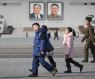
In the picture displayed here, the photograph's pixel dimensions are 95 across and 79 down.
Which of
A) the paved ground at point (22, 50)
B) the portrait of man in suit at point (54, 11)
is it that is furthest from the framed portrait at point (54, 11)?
the paved ground at point (22, 50)

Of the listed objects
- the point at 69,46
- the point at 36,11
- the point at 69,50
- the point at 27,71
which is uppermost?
the point at 69,46

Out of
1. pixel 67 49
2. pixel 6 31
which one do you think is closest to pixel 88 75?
pixel 67 49

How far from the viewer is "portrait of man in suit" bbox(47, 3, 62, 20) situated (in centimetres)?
8028

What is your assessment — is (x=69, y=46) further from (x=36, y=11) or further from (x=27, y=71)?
(x=36, y=11)

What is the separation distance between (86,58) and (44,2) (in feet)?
210

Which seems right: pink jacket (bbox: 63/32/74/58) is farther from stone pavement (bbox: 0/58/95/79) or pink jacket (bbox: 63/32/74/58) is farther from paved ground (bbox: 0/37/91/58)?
paved ground (bbox: 0/37/91/58)

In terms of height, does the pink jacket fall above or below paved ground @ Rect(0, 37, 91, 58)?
above

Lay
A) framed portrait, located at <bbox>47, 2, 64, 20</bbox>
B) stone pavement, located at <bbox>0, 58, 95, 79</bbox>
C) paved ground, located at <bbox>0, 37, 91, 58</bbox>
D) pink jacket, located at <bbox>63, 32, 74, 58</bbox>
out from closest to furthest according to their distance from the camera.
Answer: stone pavement, located at <bbox>0, 58, 95, 79</bbox> < pink jacket, located at <bbox>63, 32, 74, 58</bbox> < paved ground, located at <bbox>0, 37, 91, 58</bbox> < framed portrait, located at <bbox>47, 2, 64, 20</bbox>

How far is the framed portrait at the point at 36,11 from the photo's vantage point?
80.0 meters

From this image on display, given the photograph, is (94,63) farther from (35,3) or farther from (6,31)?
(35,3)

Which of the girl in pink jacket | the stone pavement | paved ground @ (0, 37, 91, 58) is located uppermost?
the girl in pink jacket

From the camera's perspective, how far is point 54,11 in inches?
3177

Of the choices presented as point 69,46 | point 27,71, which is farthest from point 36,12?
point 69,46

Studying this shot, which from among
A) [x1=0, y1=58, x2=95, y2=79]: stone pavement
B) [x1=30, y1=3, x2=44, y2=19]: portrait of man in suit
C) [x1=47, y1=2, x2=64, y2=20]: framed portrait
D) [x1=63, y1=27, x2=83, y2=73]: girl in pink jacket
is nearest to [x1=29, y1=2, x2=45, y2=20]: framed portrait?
[x1=30, y1=3, x2=44, y2=19]: portrait of man in suit
